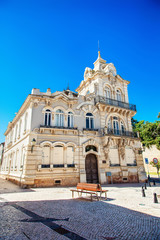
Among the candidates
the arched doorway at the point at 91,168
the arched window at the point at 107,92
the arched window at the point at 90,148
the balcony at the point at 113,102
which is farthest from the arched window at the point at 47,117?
the arched window at the point at 107,92

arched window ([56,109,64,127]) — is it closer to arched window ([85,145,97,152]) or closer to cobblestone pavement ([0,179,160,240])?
arched window ([85,145,97,152])

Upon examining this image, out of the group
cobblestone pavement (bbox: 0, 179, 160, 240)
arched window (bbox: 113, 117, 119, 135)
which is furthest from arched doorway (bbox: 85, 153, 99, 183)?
cobblestone pavement (bbox: 0, 179, 160, 240)

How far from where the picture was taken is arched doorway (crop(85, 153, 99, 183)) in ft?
56.5

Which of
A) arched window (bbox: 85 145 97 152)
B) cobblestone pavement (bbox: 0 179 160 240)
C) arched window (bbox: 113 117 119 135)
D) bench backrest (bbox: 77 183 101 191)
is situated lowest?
cobblestone pavement (bbox: 0 179 160 240)

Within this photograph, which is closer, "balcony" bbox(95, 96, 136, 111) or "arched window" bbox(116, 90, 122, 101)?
"balcony" bbox(95, 96, 136, 111)

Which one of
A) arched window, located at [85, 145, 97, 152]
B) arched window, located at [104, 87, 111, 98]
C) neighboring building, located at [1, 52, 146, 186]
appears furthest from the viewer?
arched window, located at [104, 87, 111, 98]

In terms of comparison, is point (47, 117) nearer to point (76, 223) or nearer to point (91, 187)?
point (91, 187)

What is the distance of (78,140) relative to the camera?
57.7ft

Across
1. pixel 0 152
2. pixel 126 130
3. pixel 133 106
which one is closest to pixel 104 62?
pixel 133 106

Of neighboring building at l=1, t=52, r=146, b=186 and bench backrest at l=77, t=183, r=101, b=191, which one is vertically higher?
neighboring building at l=1, t=52, r=146, b=186

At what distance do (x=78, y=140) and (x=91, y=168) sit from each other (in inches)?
138

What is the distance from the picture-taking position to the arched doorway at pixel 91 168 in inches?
678

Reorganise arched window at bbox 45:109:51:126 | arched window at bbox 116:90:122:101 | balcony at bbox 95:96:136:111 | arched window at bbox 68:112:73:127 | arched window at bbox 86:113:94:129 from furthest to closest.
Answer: arched window at bbox 116:90:122:101 < balcony at bbox 95:96:136:111 < arched window at bbox 86:113:94:129 < arched window at bbox 68:112:73:127 < arched window at bbox 45:109:51:126

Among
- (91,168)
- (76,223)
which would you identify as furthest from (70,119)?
(76,223)
